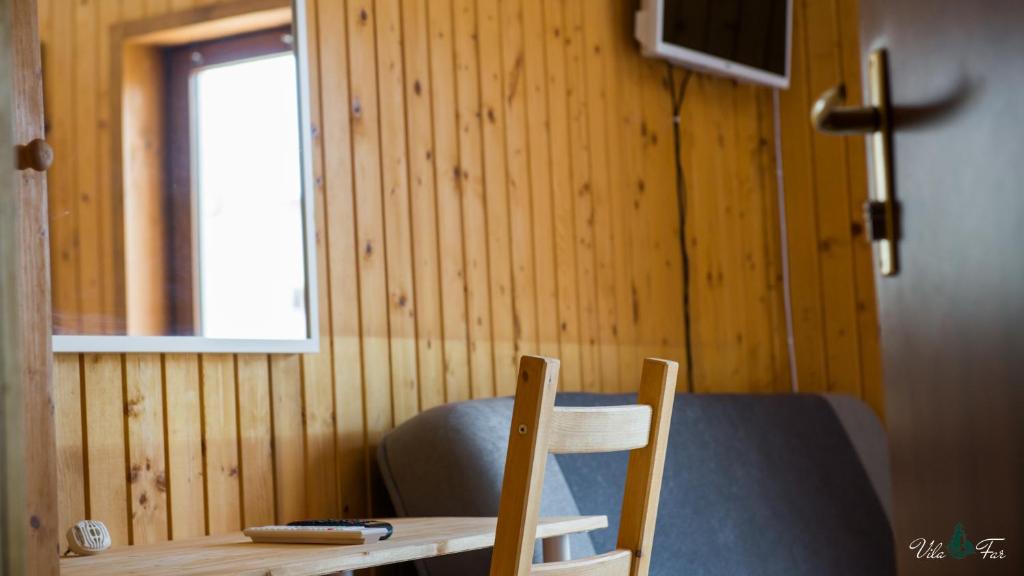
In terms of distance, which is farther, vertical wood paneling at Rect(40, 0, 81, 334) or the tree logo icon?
vertical wood paneling at Rect(40, 0, 81, 334)

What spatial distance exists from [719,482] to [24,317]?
2208 millimetres

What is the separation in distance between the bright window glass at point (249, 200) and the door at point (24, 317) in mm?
1164

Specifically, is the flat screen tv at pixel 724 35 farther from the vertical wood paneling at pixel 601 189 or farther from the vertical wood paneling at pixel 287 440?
the vertical wood paneling at pixel 287 440

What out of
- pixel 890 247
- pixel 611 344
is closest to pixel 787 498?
pixel 611 344

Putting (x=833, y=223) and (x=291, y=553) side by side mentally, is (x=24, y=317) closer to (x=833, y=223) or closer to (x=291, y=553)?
(x=291, y=553)

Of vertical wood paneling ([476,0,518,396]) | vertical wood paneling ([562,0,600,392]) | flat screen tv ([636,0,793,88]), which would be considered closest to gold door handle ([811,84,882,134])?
vertical wood paneling ([476,0,518,396])

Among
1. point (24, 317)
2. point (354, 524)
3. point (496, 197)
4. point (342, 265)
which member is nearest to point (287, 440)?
point (342, 265)

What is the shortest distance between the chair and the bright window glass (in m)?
0.88

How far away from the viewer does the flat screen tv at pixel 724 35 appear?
3.45 metres

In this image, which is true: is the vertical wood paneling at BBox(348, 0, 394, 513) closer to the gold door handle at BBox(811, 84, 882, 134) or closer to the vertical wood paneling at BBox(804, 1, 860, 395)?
the gold door handle at BBox(811, 84, 882, 134)

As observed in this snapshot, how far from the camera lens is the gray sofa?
7.87 ft

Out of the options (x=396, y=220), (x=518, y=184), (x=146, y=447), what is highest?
(x=518, y=184)

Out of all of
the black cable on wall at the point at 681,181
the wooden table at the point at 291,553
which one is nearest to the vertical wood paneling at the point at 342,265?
the wooden table at the point at 291,553

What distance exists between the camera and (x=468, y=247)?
9.38 ft
